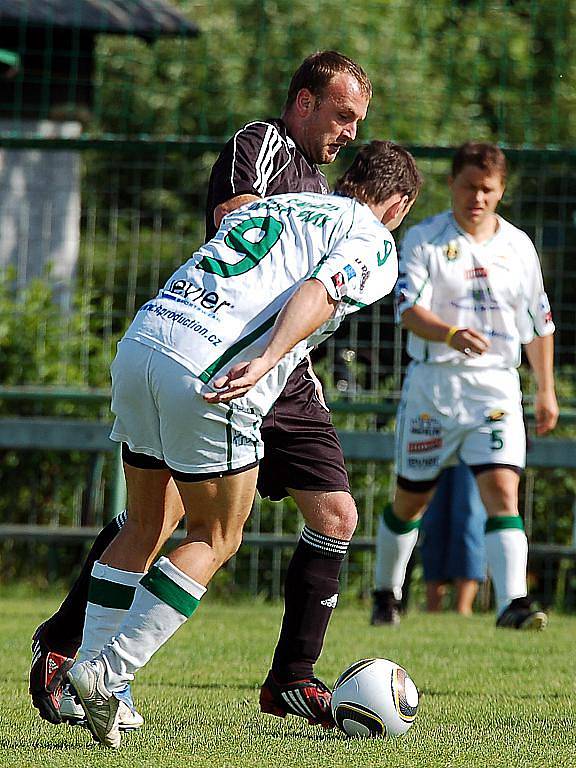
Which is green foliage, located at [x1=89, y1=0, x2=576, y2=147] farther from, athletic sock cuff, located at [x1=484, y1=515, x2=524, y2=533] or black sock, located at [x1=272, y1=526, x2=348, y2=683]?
black sock, located at [x1=272, y1=526, x2=348, y2=683]

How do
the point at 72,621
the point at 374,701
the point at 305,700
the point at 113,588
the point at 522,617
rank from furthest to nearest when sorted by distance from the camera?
the point at 522,617, the point at 72,621, the point at 305,700, the point at 113,588, the point at 374,701

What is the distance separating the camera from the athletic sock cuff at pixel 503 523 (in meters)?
6.70

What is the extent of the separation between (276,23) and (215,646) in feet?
49.3

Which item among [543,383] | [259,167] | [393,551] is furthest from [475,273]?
[259,167]

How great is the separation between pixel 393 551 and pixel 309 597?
116 inches

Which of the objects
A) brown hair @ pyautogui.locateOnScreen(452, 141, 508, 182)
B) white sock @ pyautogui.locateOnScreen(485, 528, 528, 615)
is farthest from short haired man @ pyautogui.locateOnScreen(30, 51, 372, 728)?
brown hair @ pyautogui.locateOnScreen(452, 141, 508, 182)

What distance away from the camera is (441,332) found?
6.78 m

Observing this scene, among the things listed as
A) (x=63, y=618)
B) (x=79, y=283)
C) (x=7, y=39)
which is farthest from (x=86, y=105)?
(x=63, y=618)

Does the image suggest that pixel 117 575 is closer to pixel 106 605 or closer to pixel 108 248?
pixel 106 605

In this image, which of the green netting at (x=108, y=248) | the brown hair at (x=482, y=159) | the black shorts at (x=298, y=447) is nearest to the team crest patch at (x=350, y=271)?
the black shorts at (x=298, y=447)

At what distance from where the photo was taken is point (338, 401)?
920 cm

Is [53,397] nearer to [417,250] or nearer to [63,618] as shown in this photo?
[417,250]

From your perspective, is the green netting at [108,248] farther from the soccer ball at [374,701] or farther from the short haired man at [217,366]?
the soccer ball at [374,701]

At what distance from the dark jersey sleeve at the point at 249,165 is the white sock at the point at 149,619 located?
52.3 inches
